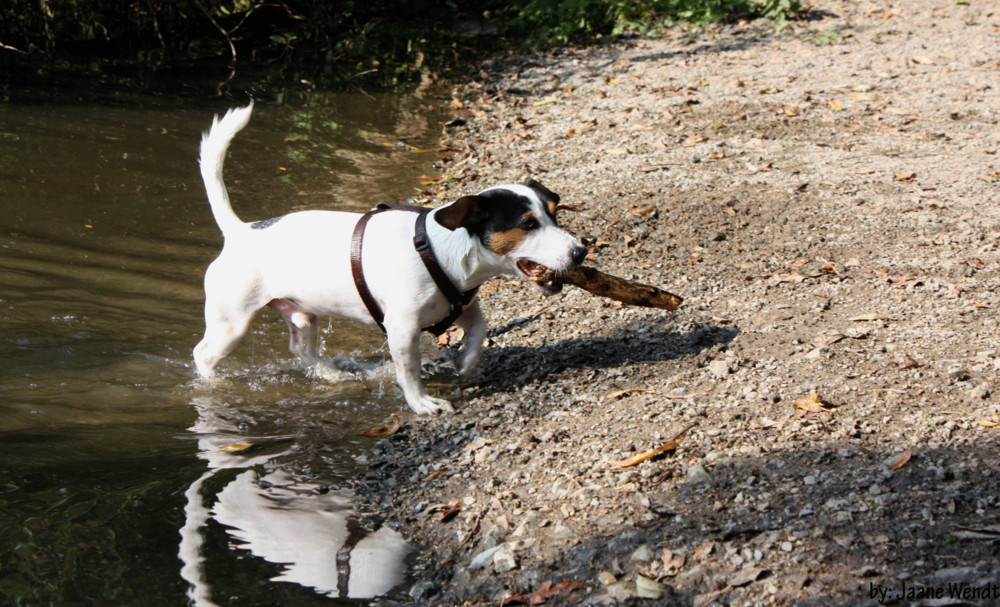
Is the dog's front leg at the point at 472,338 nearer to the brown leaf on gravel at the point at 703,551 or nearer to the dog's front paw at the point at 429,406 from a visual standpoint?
the dog's front paw at the point at 429,406

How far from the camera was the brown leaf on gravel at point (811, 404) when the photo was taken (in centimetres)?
363

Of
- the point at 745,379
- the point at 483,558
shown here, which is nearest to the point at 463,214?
the point at 745,379

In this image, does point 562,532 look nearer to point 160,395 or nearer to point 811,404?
point 811,404

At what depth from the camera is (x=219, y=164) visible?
487cm

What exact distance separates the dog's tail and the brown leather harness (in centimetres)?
83

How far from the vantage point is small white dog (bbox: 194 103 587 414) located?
4215 mm

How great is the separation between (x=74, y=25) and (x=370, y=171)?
22.5 feet

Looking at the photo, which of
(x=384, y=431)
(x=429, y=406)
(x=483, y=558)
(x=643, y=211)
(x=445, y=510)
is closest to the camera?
(x=483, y=558)

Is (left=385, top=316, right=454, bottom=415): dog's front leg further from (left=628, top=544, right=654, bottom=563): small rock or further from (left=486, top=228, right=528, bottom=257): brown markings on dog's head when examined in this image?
(left=628, top=544, right=654, bottom=563): small rock

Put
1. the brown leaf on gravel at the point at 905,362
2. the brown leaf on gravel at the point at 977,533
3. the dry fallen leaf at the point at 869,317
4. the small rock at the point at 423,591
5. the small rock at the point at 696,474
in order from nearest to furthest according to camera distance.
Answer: the brown leaf on gravel at the point at 977,533, the small rock at the point at 423,591, the small rock at the point at 696,474, the brown leaf on gravel at the point at 905,362, the dry fallen leaf at the point at 869,317

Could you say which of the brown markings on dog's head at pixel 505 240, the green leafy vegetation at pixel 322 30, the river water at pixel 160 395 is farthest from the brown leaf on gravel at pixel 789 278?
A: the green leafy vegetation at pixel 322 30

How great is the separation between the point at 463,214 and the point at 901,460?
224 cm

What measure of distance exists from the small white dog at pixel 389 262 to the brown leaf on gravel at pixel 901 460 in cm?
170

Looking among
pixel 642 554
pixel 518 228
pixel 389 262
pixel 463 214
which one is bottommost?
pixel 642 554
